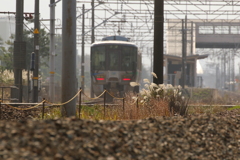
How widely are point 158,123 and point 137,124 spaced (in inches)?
33.8

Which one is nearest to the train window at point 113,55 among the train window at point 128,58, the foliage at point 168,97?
the train window at point 128,58

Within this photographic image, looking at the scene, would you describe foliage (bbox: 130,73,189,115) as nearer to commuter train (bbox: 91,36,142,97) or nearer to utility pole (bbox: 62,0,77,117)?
utility pole (bbox: 62,0,77,117)

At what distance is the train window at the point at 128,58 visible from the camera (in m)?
27.8

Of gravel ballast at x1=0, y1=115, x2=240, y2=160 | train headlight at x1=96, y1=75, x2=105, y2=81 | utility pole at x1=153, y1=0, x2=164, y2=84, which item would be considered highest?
utility pole at x1=153, y1=0, x2=164, y2=84

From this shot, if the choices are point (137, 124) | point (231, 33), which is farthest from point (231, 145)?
point (231, 33)

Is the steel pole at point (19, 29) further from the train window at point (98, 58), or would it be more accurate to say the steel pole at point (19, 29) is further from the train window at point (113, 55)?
the train window at point (113, 55)

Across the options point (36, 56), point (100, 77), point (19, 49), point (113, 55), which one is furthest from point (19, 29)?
point (113, 55)

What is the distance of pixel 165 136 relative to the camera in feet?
26.3

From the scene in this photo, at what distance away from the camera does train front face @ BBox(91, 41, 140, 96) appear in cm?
2769


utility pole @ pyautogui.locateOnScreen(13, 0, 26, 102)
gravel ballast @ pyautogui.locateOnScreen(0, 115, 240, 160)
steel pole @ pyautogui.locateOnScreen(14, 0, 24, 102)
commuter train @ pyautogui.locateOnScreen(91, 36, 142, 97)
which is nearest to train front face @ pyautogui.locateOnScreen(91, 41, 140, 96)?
commuter train @ pyautogui.locateOnScreen(91, 36, 142, 97)

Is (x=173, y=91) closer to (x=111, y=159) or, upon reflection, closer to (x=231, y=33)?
(x=111, y=159)

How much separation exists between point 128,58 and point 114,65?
0.87 m

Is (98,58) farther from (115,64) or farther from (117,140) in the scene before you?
(117,140)

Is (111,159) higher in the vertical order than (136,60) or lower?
lower
